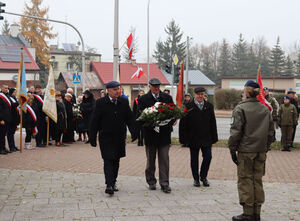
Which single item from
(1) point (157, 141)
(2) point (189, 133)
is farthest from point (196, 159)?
(1) point (157, 141)

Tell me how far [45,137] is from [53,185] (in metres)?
6.43

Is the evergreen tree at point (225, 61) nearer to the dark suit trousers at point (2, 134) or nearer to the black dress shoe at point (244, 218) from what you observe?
the dark suit trousers at point (2, 134)

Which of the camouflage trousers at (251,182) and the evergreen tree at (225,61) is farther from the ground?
the evergreen tree at (225,61)

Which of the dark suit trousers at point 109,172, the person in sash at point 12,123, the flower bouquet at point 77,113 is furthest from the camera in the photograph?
the flower bouquet at point 77,113

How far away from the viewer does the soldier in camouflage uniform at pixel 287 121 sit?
12.1m

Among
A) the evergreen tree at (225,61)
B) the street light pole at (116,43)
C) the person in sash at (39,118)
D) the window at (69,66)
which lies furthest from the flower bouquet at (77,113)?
the evergreen tree at (225,61)

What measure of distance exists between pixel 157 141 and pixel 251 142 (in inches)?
83.2

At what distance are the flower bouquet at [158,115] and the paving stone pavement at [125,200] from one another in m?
1.24

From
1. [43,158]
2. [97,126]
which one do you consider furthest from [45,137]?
[97,126]

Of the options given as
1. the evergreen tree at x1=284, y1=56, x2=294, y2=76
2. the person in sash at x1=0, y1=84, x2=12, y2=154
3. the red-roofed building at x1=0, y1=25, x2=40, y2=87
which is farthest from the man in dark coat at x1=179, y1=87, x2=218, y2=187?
the evergreen tree at x1=284, y1=56, x2=294, y2=76

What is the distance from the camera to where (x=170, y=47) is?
252 feet

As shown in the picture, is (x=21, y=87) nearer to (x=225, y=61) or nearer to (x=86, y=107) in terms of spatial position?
(x=86, y=107)

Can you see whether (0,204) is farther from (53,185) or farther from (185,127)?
(185,127)

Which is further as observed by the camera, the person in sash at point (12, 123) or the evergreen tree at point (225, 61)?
the evergreen tree at point (225, 61)
